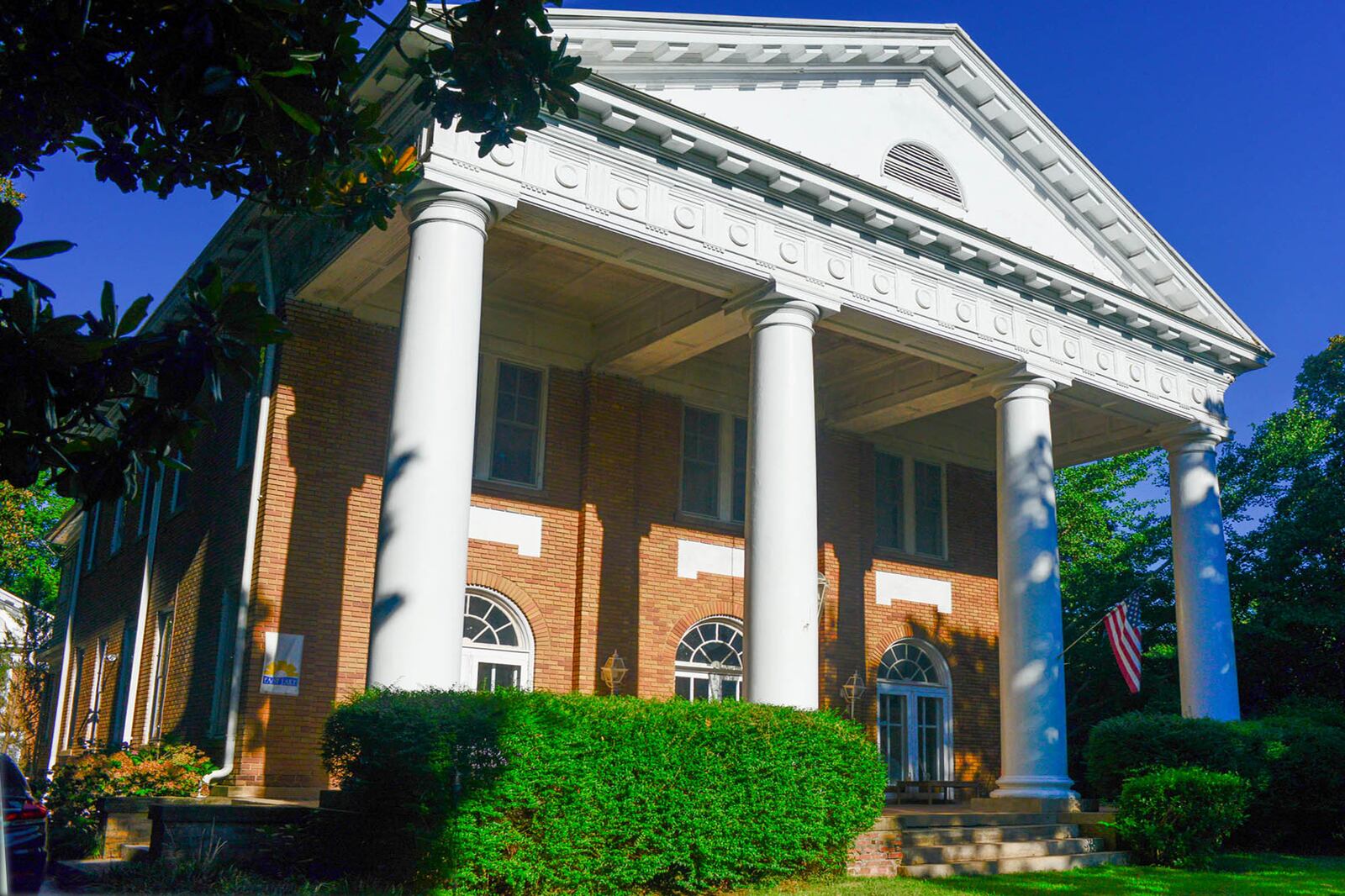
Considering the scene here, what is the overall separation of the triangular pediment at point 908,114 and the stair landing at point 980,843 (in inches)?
309

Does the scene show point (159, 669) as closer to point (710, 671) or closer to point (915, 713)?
point (710, 671)

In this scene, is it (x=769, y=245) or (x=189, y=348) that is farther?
(x=769, y=245)

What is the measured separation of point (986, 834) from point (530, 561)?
23.3ft

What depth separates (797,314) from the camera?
14.9 metres


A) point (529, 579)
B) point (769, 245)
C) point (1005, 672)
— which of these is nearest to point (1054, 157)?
point (769, 245)

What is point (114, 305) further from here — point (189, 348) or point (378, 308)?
point (378, 308)

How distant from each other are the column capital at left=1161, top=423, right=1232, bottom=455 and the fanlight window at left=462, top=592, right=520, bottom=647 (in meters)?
11.3

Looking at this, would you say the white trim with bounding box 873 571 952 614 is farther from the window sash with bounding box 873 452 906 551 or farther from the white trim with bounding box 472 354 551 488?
the white trim with bounding box 472 354 551 488

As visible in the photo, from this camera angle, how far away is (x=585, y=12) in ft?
43.7

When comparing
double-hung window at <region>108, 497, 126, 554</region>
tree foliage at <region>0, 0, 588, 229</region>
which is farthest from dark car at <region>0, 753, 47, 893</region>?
double-hung window at <region>108, 497, 126, 554</region>

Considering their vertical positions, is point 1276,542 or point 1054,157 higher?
point 1054,157

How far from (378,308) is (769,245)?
5423mm

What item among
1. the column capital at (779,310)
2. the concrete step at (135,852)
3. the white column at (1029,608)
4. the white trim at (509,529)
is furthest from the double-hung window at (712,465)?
the concrete step at (135,852)

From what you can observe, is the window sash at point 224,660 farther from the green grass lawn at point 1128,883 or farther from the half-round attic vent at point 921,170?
the half-round attic vent at point 921,170
